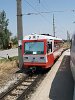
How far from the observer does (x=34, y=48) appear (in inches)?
803

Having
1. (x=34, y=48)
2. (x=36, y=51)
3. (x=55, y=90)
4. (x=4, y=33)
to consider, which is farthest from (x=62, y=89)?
(x=4, y=33)

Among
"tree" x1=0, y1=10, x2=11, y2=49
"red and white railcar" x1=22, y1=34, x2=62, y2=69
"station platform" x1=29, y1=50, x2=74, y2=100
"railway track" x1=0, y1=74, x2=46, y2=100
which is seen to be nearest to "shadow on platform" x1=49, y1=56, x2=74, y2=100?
"station platform" x1=29, y1=50, x2=74, y2=100

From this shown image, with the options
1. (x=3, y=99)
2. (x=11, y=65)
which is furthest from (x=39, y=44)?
(x=3, y=99)

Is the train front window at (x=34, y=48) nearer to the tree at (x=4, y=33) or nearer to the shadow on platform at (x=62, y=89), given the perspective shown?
the shadow on platform at (x=62, y=89)

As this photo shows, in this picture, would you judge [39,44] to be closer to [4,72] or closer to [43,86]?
[4,72]

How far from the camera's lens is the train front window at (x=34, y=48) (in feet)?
66.3

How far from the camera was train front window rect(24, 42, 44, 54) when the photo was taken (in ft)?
66.3

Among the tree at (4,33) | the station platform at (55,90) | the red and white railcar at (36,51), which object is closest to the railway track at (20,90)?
the station platform at (55,90)

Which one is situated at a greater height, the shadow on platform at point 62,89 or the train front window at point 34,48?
the train front window at point 34,48

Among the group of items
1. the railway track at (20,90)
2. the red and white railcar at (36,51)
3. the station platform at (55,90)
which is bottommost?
the railway track at (20,90)

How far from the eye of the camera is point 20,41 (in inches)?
877

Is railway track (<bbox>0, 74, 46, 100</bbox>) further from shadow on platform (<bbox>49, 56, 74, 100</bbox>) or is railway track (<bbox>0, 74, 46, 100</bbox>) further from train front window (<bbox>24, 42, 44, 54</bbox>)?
train front window (<bbox>24, 42, 44, 54</bbox>)

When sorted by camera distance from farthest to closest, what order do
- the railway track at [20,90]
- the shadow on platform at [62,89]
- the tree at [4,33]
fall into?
the tree at [4,33]
the railway track at [20,90]
the shadow on platform at [62,89]

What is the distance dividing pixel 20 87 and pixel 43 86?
119cm
